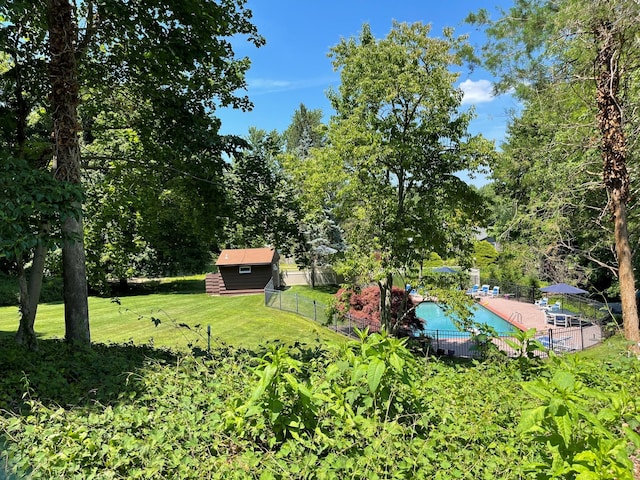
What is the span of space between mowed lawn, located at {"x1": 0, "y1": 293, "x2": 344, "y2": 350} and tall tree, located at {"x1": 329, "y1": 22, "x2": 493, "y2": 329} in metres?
3.64

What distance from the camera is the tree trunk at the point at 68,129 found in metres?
5.45

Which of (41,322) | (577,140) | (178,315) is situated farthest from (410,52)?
(41,322)

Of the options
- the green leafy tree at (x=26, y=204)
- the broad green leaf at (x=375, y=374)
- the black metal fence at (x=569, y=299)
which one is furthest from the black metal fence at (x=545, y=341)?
the green leafy tree at (x=26, y=204)

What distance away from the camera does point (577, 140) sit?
30.1ft

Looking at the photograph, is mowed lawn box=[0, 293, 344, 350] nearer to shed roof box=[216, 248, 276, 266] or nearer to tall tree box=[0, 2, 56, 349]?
shed roof box=[216, 248, 276, 266]

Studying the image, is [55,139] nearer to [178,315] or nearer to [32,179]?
[32,179]

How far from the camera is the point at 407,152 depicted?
10.5 meters

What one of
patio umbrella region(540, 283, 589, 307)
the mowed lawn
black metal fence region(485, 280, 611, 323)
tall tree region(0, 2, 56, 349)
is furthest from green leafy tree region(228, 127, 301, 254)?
patio umbrella region(540, 283, 589, 307)

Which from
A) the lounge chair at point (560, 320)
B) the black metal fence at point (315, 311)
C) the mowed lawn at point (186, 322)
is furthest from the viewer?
the lounge chair at point (560, 320)

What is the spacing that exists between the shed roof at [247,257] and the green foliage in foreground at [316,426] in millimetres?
20097

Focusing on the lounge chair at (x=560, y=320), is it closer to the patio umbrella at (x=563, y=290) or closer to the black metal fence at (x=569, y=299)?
the black metal fence at (x=569, y=299)

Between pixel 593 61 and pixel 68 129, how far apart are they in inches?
350

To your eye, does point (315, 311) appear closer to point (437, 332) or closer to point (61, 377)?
point (437, 332)

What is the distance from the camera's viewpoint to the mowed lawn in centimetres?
1228
